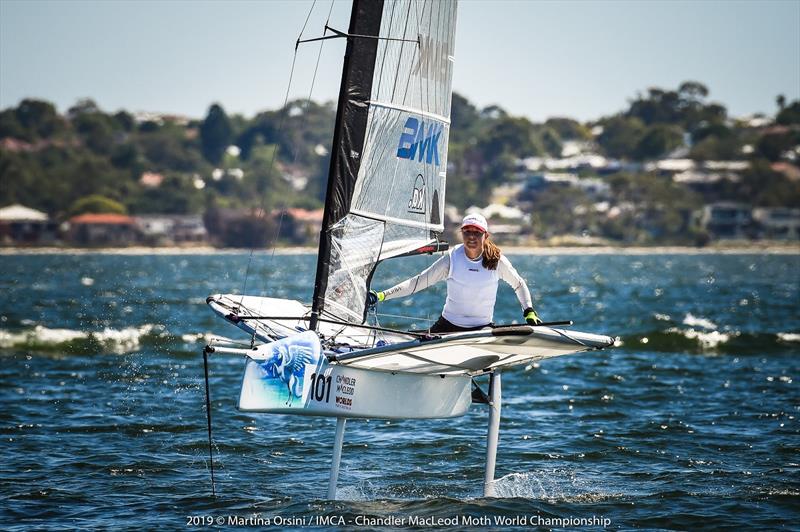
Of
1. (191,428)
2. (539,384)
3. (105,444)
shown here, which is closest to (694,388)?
(539,384)

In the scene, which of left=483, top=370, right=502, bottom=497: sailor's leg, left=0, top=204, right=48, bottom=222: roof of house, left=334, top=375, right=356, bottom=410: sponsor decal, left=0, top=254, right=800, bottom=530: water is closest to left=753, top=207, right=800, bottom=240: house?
left=0, top=204, right=48, bottom=222: roof of house

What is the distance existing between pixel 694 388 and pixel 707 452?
5.46 m

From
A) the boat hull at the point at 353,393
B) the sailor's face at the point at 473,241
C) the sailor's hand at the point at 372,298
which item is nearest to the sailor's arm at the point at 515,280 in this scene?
the sailor's face at the point at 473,241

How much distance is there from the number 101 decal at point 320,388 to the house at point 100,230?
122 m

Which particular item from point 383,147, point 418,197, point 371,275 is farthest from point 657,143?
point 371,275

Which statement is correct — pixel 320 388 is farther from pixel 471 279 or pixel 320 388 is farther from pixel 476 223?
pixel 476 223

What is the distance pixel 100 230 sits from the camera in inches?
5098

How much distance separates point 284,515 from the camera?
10.8 m

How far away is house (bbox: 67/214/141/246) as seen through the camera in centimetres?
12900

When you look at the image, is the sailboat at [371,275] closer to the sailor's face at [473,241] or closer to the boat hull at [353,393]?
the boat hull at [353,393]

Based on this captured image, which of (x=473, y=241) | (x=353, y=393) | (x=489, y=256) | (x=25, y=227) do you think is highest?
(x=473, y=241)

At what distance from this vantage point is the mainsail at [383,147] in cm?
1141

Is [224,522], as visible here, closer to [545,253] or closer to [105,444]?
[105,444]

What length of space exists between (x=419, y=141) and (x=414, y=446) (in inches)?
164
